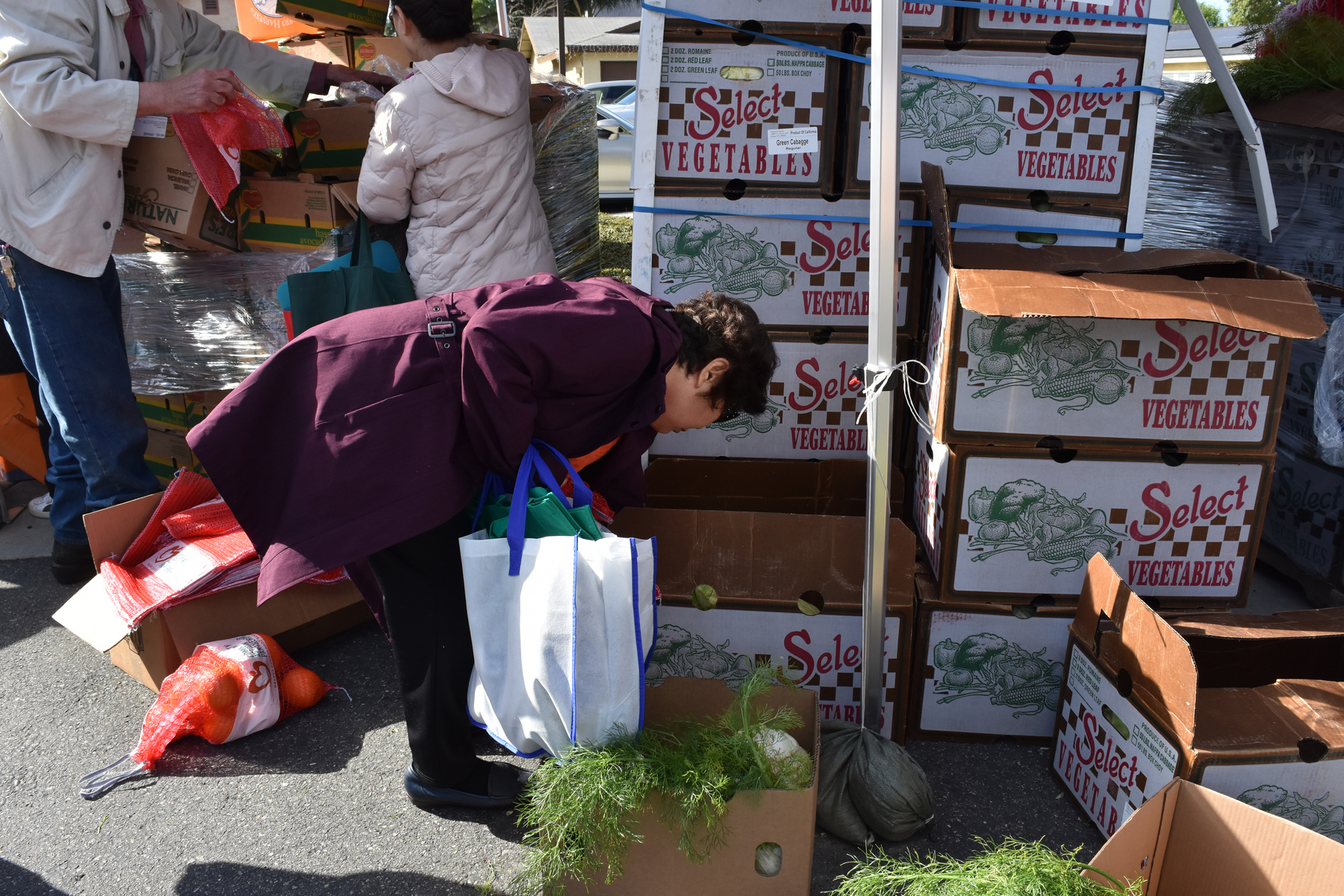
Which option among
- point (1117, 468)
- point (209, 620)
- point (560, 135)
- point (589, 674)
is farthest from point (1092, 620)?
point (560, 135)

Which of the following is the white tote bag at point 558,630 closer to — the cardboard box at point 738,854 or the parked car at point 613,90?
the cardboard box at point 738,854

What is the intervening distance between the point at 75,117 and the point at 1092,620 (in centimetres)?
296

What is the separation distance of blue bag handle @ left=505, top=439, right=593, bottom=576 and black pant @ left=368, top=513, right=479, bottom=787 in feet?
0.78

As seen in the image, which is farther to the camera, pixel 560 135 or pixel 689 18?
pixel 560 135

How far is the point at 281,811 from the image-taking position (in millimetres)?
2229

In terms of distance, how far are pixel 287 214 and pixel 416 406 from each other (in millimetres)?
1806

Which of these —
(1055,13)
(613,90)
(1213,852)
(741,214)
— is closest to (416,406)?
(741,214)

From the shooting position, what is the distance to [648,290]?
2846 millimetres

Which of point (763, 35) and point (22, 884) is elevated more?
point (763, 35)

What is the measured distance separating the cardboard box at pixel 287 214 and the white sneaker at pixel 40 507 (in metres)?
1.35

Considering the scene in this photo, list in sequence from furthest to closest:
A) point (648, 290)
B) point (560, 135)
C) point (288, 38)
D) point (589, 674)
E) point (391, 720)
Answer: point (288, 38), point (560, 135), point (648, 290), point (391, 720), point (589, 674)

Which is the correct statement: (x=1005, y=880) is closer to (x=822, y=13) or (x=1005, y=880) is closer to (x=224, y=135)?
(x=822, y=13)

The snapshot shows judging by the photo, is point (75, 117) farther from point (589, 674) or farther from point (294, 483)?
point (589, 674)

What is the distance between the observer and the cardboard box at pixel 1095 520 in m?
2.25
